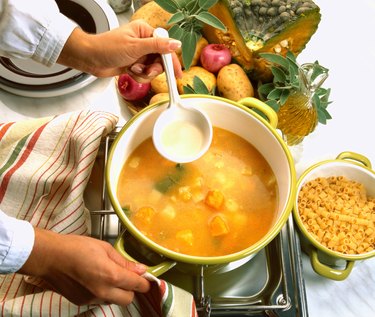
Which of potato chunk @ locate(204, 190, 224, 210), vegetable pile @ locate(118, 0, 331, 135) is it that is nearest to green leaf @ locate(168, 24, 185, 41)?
vegetable pile @ locate(118, 0, 331, 135)

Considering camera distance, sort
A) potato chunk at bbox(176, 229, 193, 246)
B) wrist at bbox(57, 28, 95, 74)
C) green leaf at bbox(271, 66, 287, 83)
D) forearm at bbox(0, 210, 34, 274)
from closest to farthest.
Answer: forearm at bbox(0, 210, 34, 274) < potato chunk at bbox(176, 229, 193, 246) < wrist at bbox(57, 28, 95, 74) < green leaf at bbox(271, 66, 287, 83)

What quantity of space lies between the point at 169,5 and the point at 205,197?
0.39 meters

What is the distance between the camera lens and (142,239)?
66 cm

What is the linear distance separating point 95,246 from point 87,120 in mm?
263

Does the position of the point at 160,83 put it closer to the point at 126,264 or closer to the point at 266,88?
the point at 266,88

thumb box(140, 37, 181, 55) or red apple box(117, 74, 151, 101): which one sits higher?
thumb box(140, 37, 181, 55)

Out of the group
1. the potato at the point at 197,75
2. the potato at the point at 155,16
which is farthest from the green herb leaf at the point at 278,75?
the potato at the point at 155,16

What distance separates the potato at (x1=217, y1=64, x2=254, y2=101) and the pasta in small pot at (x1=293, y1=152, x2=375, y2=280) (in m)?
0.20

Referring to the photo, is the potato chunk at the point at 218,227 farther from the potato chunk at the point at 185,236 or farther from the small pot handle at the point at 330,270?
the small pot handle at the point at 330,270

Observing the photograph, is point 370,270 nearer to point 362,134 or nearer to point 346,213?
point 346,213

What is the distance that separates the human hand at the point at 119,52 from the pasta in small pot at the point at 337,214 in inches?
12.2

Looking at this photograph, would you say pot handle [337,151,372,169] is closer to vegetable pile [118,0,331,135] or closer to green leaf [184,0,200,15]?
vegetable pile [118,0,331,135]

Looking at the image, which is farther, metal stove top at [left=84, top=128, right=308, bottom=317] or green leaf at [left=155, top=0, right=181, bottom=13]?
green leaf at [left=155, top=0, right=181, bottom=13]

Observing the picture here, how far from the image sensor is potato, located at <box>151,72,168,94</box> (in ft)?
3.14
